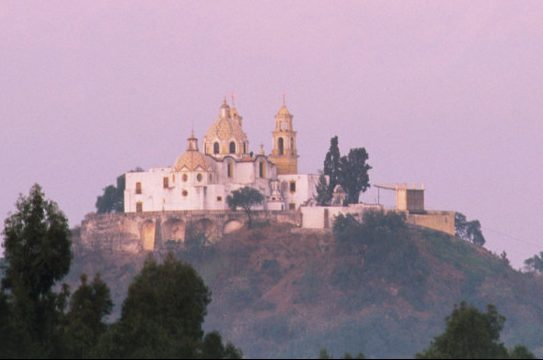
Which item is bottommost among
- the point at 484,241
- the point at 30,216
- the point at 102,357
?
the point at 102,357

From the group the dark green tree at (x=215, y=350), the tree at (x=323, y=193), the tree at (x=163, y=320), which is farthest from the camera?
the tree at (x=323, y=193)

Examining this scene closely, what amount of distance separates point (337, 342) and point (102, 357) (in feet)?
304

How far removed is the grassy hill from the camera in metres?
175

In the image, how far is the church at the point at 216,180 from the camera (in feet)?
582

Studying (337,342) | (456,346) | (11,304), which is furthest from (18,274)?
(337,342)

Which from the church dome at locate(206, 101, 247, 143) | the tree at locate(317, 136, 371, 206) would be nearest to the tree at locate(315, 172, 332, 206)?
the tree at locate(317, 136, 371, 206)

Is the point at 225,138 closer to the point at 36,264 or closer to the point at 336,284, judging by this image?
the point at 336,284

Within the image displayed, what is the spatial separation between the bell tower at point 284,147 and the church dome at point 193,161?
24.5 feet

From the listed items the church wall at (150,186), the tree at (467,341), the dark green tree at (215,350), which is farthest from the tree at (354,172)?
the dark green tree at (215,350)

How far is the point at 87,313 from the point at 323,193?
93267 mm

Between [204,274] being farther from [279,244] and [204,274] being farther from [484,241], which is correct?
[484,241]

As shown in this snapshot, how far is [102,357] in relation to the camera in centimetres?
8088

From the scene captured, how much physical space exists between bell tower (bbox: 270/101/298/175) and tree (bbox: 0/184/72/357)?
98836 millimetres

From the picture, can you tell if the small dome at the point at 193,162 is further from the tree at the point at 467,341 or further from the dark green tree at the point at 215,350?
the dark green tree at the point at 215,350
